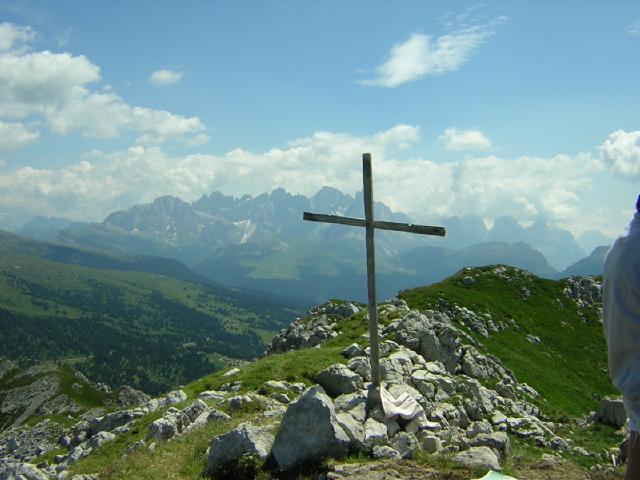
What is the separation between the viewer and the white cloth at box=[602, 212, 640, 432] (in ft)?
19.6

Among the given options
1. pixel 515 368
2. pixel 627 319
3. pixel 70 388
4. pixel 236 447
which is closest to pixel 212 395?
pixel 236 447

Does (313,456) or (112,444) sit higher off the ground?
(313,456)

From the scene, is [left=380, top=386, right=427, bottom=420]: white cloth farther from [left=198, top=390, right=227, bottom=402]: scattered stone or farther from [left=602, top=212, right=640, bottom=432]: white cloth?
[left=602, top=212, right=640, bottom=432]: white cloth

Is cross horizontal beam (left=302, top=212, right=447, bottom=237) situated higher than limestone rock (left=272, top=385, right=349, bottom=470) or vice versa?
cross horizontal beam (left=302, top=212, right=447, bottom=237)

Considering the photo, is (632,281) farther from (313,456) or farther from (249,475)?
(249,475)

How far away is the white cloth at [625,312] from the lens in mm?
5984

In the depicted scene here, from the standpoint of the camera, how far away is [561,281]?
Result: 3369 inches

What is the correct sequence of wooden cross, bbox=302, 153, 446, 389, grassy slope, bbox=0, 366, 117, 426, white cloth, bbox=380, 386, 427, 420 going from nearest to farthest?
white cloth, bbox=380, 386, 427, 420, wooden cross, bbox=302, 153, 446, 389, grassy slope, bbox=0, 366, 117, 426

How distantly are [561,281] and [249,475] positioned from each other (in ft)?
276

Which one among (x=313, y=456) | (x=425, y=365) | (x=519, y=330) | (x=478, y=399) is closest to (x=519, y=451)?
(x=478, y=399)

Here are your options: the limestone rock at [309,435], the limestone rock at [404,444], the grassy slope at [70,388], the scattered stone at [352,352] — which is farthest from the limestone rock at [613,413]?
the grassy slope at [70,388]

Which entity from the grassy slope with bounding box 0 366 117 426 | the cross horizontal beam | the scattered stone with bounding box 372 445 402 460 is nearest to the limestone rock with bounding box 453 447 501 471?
the scattered stone with bounding box 372 445 402 460

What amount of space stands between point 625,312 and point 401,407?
A: 542 inches

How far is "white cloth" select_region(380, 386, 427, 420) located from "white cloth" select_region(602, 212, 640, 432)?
41.2 ft
